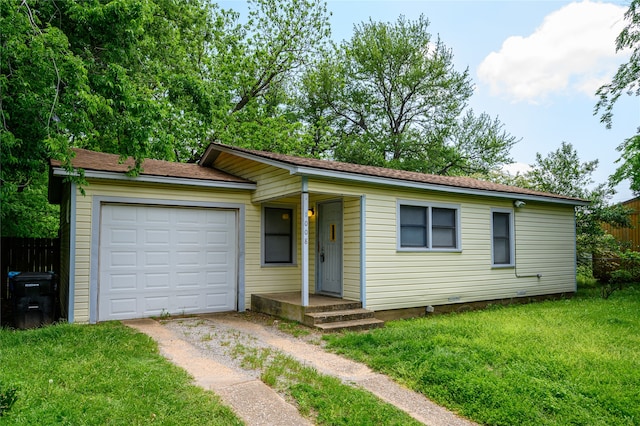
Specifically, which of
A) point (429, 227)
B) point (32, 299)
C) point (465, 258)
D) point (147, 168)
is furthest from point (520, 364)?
point (32, 299)

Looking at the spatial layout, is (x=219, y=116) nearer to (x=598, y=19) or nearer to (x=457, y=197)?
(x=457, y=197)

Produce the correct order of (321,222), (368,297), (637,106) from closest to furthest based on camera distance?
1. (368,297)
2. (321,222)
3. (637,106)

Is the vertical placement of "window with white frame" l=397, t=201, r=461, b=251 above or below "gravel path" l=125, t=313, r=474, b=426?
above

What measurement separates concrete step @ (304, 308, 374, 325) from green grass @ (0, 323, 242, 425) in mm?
2609

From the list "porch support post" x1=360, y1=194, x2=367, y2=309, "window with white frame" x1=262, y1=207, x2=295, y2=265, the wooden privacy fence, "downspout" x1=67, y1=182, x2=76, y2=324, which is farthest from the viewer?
the wooden privacy fence

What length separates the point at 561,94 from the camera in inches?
670

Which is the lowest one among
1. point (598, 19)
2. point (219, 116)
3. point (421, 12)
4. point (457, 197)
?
point (457, 197)

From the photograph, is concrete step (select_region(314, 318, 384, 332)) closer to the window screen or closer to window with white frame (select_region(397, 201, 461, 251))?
window with white frame (select_region(397, 201, 461, 251))

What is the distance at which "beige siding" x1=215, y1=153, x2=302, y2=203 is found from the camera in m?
8.11

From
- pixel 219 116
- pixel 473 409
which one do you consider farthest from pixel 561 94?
pixel 473 409

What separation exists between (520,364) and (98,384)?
4.61 meters

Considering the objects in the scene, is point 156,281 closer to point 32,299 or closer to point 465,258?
point 32,299

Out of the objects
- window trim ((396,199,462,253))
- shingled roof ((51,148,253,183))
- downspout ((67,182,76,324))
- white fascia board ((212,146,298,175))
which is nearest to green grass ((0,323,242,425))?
downspout ((67,182,76,324))

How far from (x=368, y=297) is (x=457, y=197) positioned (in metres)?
3.34
